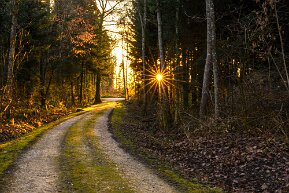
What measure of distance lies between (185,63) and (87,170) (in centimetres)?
1649

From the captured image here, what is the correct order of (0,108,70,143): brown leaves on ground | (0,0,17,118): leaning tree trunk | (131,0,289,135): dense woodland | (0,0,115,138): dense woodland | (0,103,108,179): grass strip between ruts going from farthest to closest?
(0,0,115,138): dense woodland → (0,0,17,118): leaning tree trunk → (0,108,70,143): brown leaves on ground → (131,0,289,135): dense woodland → (0,103,108,179): grass strip between ruts

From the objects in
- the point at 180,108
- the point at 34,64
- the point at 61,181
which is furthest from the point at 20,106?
the point at 61,181

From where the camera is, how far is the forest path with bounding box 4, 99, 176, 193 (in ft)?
28.3

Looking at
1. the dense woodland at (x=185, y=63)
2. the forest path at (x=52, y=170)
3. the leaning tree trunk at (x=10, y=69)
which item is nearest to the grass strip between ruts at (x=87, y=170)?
the forest path at (x=52, y=170)

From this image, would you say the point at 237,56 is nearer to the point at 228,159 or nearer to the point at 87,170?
the point at 228,159

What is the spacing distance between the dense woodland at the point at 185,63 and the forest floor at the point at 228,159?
0.56 feet

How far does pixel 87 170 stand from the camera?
10312mm

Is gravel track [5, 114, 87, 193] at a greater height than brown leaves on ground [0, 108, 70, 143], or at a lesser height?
lesser

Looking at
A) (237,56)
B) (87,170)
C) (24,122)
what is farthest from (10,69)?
(237,56)

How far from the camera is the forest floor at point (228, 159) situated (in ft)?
28.5

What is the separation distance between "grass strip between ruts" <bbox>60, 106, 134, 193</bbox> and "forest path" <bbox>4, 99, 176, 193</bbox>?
22cm

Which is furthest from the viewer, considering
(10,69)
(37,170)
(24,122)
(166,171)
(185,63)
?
(185,63)

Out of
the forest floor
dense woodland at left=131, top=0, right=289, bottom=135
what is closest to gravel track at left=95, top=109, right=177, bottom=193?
the forest floor

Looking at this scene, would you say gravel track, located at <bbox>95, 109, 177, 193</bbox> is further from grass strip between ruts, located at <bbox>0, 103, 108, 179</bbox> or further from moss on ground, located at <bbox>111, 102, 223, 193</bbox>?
grass strip between ruts, located at <bbox>0, 103, 108, 179</bbox>
